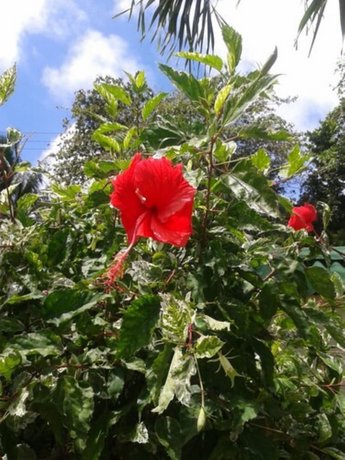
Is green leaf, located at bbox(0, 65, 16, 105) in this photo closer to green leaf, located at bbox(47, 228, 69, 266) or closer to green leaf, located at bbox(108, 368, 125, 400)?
green leaf, located at bbox(47, 228, 69, 266)

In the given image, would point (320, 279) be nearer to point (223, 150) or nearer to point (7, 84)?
point (223, 150)

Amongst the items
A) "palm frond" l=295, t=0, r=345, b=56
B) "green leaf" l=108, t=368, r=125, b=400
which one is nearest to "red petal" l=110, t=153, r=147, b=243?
"green leaf" l=108, t=368, r=125, b=400

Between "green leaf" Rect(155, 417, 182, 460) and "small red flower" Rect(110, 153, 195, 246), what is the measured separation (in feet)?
0.86

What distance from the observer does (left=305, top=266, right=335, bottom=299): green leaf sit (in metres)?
0.98

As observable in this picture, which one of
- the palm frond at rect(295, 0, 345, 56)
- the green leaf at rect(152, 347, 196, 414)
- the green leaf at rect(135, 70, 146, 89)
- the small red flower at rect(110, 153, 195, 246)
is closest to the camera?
the green leaf at rect(152, 347, 196, 414)

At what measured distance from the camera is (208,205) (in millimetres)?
949

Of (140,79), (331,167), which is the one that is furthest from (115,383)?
(331,167)

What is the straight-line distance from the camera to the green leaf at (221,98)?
2.93 feet

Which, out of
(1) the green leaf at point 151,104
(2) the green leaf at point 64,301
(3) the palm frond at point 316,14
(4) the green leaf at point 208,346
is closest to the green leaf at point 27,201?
(1) the green leaf at point 151,104

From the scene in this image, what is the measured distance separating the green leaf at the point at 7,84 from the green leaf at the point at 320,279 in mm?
589

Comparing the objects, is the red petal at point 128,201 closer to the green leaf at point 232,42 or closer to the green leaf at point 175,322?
the green leaf at point 175,322

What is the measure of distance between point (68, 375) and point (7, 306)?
0.64ft

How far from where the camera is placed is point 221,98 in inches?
35.4

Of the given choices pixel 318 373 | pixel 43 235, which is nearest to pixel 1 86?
pixel 43 235
